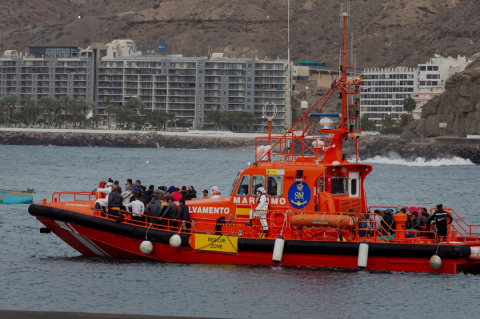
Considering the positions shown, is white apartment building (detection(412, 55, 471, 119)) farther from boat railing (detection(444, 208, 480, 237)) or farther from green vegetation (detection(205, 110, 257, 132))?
boat railing (detection(444, 208, 480, 237))

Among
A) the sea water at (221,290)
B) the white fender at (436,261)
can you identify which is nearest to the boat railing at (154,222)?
the sea water at (221,290)

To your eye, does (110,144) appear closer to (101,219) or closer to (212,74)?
(212,74)

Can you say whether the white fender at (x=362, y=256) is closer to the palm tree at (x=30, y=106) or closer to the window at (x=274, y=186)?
the window at (x=274, y=186)

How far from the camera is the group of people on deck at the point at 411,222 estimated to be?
19.0 meters

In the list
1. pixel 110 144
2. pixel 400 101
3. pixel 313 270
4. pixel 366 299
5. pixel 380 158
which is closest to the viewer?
pixel 366 299

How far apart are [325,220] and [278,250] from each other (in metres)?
1.29

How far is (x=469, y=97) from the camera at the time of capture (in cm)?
11675

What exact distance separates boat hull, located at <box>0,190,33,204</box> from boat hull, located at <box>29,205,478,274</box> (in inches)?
734

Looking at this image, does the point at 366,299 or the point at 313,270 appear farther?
the point at 313,270

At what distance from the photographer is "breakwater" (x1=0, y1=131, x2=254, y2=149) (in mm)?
A: 163750

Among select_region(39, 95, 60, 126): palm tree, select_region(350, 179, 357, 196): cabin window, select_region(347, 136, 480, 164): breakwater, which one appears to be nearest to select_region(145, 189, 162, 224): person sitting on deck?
select_region(350, 179, 357, 196): cabin window

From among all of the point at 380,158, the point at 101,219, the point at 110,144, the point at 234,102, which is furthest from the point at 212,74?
the point at 101,219

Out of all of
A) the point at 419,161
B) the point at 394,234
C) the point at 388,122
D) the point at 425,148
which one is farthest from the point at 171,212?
the point at 388,122

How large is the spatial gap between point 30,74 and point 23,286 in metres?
182
